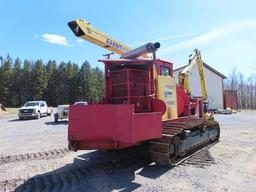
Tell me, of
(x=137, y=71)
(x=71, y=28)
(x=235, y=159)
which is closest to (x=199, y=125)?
(x=235, y=159)

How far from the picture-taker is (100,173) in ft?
25.3

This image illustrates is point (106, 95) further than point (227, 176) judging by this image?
Yes

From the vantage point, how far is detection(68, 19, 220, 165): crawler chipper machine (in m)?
7.16

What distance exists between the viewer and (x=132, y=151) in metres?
10.0

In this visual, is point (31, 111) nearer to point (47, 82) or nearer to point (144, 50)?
point (144, 50)

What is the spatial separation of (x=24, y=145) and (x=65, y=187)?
21.5 feet

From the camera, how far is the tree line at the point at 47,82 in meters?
75.1

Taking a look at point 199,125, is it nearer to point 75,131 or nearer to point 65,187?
point 75,131

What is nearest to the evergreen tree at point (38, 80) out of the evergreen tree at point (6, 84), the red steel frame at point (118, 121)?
the evergreen tree at point (6, 84)

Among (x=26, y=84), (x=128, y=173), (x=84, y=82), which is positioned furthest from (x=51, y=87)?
(x=128, y=173)

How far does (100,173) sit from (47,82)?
74.3 m

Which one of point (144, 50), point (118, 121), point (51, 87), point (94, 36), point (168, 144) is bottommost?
point (168, 144)

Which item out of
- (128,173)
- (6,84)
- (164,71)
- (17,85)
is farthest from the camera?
(17,85)

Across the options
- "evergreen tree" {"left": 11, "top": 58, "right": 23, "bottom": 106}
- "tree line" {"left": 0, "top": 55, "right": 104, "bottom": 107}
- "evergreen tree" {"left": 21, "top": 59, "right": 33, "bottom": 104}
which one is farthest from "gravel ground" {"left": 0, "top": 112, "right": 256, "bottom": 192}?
"evergreen tree" {"left": 11, "top": 58, "right": 23, "bottom": 106}
